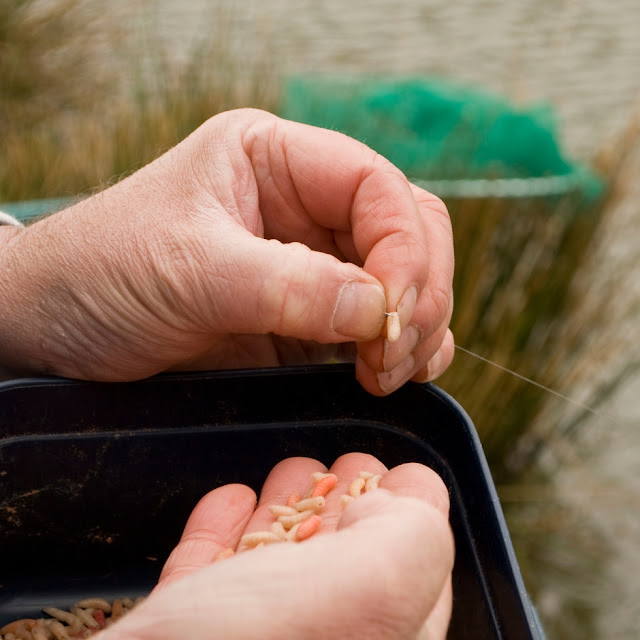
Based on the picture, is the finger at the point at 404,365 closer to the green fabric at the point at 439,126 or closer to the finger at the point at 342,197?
the finger at the point at 342,197

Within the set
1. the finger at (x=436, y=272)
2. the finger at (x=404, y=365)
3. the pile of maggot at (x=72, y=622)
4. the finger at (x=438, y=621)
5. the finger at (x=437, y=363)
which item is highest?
the finger at (x=436, y=272)

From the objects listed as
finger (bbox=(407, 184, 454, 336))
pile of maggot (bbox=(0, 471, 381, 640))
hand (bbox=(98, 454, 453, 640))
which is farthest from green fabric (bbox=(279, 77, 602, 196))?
hand (bbox=(98, 454, 453, 640))

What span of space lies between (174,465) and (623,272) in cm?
77

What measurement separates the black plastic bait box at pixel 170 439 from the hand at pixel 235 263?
0.04m

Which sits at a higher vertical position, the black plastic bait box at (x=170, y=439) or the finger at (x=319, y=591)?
the finger at (x=319, y=591)

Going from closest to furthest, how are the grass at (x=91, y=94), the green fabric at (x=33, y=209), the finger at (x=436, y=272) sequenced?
the finger at (x=436, y=272)
the green fabric at (x=33, y=209)
the grass at (x=91, y=94)

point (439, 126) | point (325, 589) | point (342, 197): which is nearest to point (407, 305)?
point (342, 197)

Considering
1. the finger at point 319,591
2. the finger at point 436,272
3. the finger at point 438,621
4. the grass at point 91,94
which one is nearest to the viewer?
the finger at point 319,591

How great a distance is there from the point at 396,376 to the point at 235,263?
17 cm

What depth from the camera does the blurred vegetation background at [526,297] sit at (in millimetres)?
870

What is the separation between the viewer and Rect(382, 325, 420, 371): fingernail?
0.73 meters

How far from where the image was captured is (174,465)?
79cm

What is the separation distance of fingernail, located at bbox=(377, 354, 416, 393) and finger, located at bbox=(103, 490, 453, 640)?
286mm

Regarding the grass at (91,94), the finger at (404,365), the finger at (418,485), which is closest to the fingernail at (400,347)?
the finger at (404,365)
